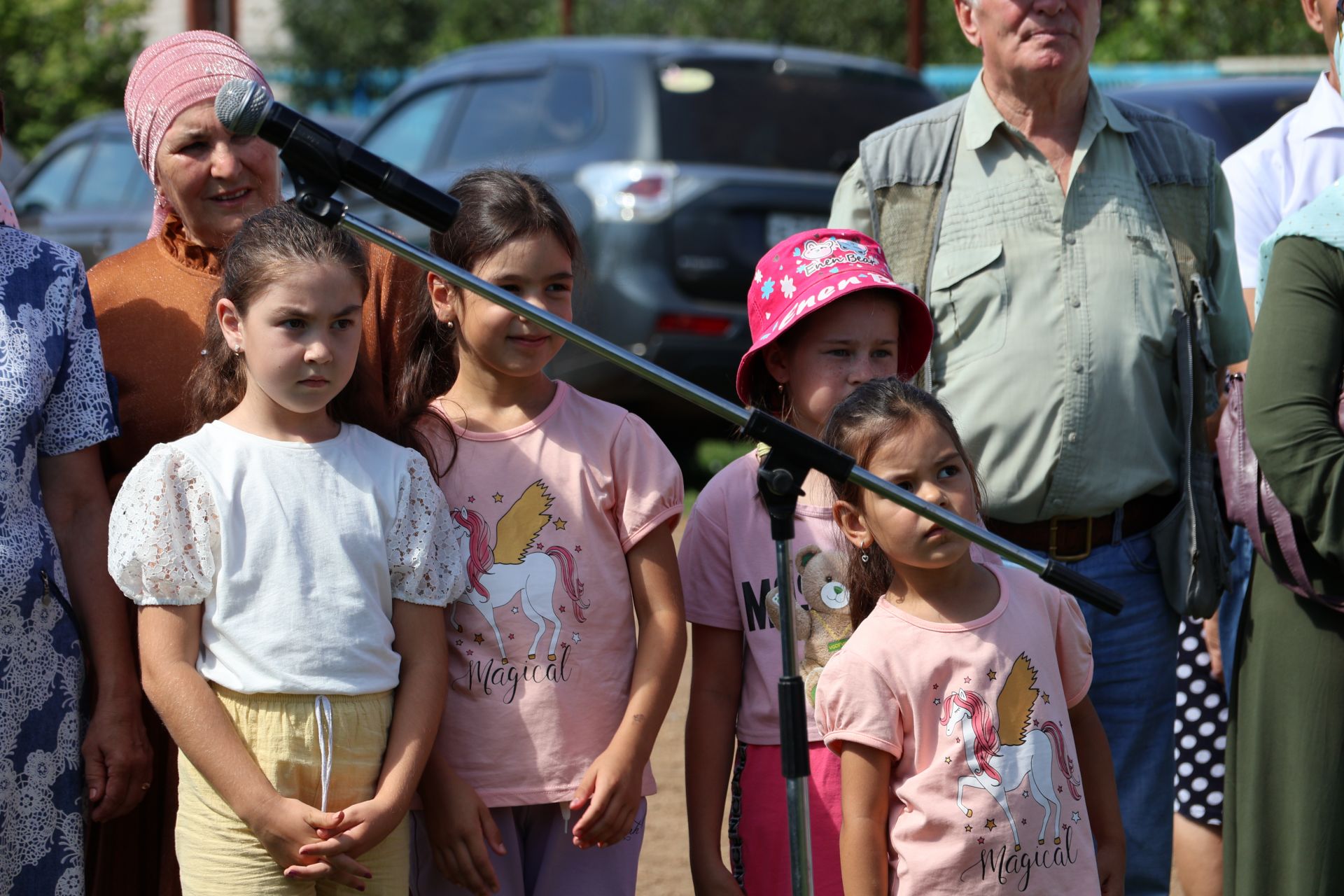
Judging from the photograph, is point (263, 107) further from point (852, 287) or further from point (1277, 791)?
point (1277, 791)

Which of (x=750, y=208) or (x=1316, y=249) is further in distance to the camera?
(x=750, y=208)

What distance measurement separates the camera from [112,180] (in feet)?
38.1

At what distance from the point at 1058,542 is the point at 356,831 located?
161 centimetres

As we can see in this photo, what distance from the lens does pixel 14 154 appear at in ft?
58.0

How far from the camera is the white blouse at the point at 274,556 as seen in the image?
2.76 metres

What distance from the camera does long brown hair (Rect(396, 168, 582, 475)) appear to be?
3.12 m

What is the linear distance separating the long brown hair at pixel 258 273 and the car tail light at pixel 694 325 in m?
4.55

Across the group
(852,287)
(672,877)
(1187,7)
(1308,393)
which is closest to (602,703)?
(852,287)

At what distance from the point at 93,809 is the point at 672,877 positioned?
2.13m

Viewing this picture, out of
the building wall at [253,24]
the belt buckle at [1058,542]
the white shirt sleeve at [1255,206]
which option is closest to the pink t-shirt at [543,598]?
the belt buckle at [1058,542]

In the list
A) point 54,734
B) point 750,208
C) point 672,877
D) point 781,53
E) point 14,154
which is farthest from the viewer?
point 14,154

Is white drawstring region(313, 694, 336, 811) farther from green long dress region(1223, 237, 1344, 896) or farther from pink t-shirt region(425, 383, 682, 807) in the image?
green long dress region(1223, 237, 1344, 896)

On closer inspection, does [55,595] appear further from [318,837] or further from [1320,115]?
[1320,115]

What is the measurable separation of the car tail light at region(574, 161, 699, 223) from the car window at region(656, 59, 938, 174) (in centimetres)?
13
